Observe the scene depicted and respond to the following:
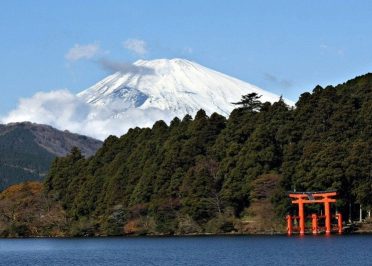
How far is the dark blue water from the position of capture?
4122cm

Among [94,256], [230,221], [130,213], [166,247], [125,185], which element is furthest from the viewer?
[125,185]

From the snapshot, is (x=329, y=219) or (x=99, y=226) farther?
(x=99, y=226)

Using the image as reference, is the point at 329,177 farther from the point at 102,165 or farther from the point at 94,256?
the point at 102,165

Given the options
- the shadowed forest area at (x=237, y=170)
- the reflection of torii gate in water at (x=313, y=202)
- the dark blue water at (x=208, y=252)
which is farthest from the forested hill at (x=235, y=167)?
the dark blue water at (x=208, y=252)

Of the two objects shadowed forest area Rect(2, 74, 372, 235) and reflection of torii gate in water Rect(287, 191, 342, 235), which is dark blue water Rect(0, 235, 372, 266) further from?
shadowed forest area Rect(2, 74, 372, 235)

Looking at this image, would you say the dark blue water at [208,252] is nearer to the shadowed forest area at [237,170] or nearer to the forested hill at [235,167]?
the shadowed forest area at [237,170]

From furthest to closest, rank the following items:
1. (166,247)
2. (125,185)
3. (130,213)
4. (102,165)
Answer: (102,165)
(125,185)
(130,213)
(166,247)

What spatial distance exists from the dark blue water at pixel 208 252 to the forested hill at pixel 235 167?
248 inches

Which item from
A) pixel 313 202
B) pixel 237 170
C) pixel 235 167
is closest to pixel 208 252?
pixel 313 202

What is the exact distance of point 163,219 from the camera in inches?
2813

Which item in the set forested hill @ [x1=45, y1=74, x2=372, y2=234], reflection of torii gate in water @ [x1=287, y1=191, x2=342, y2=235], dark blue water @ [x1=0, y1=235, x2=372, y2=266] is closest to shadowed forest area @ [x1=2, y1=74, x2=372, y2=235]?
forested hill @ [x1=45, y1=74, x2=372, y2=234]

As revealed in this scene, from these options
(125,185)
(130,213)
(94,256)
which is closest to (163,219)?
(130,213)

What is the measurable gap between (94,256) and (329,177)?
19.4 m

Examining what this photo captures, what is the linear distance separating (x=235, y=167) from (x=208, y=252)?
2206 cm
